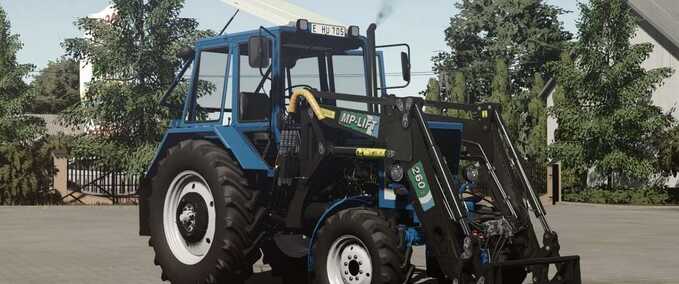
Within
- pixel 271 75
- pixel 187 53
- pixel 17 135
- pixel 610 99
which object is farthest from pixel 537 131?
pixel 271 75

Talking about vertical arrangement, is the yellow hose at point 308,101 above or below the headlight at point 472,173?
above

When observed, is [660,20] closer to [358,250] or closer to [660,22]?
[660,22]

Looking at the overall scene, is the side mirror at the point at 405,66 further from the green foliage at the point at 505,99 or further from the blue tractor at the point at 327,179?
the green foliage at the point at 505,99

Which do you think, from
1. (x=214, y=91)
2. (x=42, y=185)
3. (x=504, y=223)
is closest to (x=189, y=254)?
(x=214, y=91)

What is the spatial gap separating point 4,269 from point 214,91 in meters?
4.04

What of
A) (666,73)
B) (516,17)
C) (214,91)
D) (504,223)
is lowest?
(504,223)

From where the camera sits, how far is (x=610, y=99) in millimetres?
36750

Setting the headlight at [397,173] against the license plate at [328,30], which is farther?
the license plate at [328,30]

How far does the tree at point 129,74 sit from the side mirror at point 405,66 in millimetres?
24342

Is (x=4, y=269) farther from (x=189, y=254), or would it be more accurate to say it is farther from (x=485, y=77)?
(x=485, y=77)

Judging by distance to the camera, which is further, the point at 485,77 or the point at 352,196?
the point at 485,77

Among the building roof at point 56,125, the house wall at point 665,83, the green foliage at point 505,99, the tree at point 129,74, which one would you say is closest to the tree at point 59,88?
the building roof at point 56,125

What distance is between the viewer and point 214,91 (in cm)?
1127

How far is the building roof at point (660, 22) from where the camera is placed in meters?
40.4
